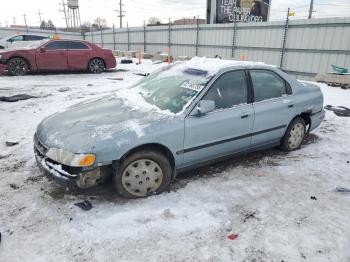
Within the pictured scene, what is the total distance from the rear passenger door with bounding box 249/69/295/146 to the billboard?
62.4ft

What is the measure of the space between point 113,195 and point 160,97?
138 centimetres

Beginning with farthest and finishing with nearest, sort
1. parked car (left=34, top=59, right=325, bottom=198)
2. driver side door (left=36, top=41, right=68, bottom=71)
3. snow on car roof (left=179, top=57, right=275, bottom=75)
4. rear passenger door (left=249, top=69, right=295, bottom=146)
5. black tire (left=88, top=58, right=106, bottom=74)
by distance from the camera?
black tire (left=88, top=58, right=106, bottom=74) < driver side door (left=36, top=41, right=68, bottom=71) < rear passenger door (left=249, top=69, right=295, bottom=146) < snow on car roof (left=179, top=57, right=275, bottom=75) < parked car (left=34, top=59, right=325, bottom=198)

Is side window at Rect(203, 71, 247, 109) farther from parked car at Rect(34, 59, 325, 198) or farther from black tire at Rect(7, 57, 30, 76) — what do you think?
black tire at Rect(7, 57, 30, 76)

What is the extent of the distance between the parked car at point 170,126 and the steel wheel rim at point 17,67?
9.13 metres

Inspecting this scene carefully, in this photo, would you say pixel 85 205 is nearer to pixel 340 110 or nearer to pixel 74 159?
pixel 74 159

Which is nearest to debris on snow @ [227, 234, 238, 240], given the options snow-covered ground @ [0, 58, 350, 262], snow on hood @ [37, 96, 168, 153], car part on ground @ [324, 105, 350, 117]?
snow-covered ground @ [0, 58, 350, 262]

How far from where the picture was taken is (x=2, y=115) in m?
6.63

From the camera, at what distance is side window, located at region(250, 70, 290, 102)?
14.3ft

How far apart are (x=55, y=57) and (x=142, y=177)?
10.7 meters

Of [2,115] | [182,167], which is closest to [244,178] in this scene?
Answer: [182,167]

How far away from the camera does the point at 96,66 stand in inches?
537

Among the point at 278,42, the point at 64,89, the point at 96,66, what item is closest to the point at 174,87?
the point at 64,89

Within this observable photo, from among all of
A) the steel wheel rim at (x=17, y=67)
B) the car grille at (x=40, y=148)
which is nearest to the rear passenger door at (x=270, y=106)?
the car grille at (x=40, y=148)

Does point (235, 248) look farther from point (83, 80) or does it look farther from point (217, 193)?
point (83, 80)
